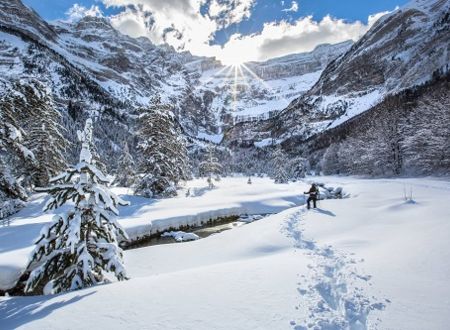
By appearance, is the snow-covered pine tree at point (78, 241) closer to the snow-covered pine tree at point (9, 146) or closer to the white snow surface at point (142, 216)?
the white snow surface at point (142, 216)

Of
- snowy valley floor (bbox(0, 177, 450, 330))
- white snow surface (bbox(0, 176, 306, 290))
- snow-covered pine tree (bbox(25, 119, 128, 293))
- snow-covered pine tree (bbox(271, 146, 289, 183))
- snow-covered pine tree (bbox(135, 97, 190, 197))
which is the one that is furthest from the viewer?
snow-covered pine tree (bbox(271, 146, 289, 183))

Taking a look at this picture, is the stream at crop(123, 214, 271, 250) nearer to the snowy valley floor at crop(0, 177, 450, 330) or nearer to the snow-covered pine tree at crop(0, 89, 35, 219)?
the snowy valley floor at crop(0, 177, 450, 330)

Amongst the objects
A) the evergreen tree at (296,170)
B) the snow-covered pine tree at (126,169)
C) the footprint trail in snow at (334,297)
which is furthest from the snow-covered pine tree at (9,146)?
the evergreen tree at (296,170)

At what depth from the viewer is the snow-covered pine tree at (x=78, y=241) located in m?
7.89

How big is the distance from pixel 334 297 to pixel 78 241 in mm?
6575

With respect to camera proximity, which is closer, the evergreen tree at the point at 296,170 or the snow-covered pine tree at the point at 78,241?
the snow-covered pine tree at the point at 78,241

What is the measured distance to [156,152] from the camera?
28719 mm

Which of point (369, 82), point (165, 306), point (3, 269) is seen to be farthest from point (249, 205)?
point (369, 82)

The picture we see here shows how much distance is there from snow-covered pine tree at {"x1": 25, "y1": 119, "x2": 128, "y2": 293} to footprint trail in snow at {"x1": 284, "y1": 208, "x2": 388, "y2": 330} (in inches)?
202

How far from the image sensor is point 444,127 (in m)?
34.7

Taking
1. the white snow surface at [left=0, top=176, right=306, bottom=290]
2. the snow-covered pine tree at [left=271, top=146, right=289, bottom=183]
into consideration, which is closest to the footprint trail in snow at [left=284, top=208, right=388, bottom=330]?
the white snow surface at [left=0, top=176, right=306, bottom=290]

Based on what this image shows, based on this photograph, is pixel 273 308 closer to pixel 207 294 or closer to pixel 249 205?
pixel 207 294

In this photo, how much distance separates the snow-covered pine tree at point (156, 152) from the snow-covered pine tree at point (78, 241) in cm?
2045

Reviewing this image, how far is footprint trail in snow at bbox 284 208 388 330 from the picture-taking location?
5.11 meters
